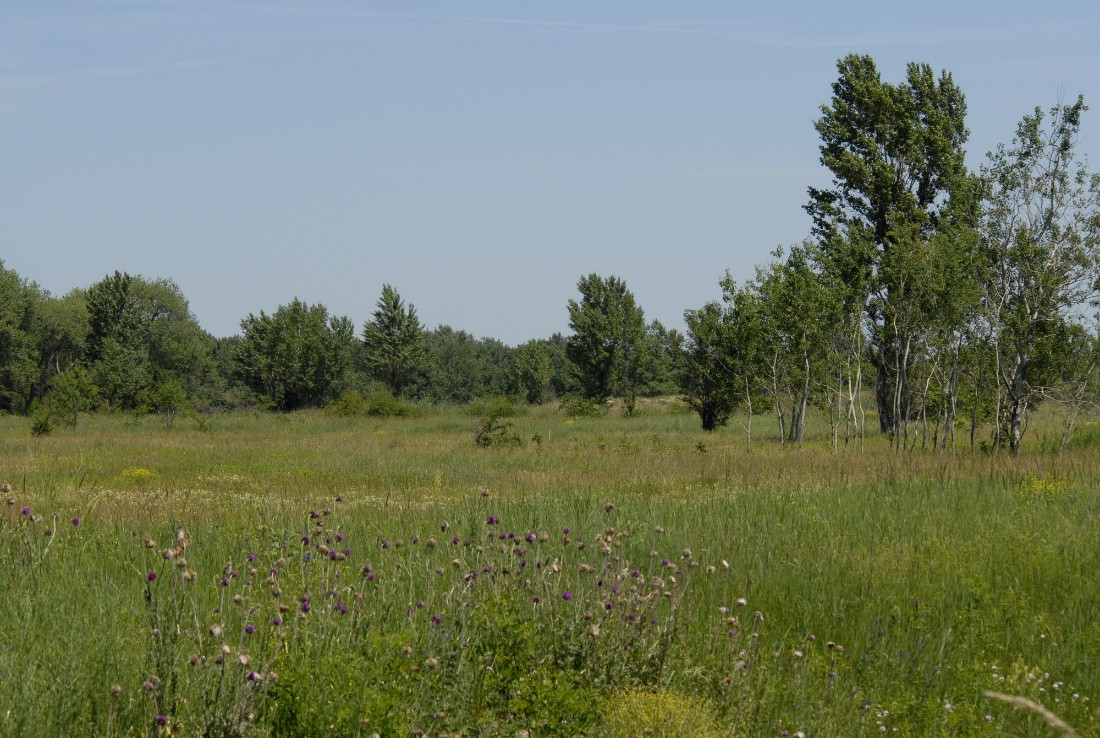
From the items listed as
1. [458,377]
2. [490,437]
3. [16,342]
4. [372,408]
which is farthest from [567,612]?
[458,377]

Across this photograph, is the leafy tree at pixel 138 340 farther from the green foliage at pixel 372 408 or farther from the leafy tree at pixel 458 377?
the leafy tree at pixel 458 377

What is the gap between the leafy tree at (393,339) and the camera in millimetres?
74250

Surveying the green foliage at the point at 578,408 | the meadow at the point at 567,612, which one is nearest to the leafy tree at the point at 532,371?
the green foliage at the point at 578,408

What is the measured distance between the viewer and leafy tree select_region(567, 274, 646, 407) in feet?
229

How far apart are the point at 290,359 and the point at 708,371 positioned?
3864 centimetres

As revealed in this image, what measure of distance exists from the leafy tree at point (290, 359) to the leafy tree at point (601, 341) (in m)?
17.8

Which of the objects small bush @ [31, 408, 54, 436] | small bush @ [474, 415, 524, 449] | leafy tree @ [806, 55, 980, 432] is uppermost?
leafy tree @ [806, 55, 980, 432]

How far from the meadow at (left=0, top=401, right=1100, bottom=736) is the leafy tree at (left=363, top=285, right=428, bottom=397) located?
60387 mm

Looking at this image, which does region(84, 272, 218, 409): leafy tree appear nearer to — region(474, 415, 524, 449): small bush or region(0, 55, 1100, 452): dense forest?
region(0, 55, 1100, 452): dense forest

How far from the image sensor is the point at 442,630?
4855 mm

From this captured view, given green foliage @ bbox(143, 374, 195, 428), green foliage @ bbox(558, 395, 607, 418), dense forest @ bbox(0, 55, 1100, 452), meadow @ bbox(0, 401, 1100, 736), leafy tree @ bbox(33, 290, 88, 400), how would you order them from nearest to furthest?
meadow @ bbox(0, 401, 1100, 736)
dense forest @ bbox(0, 55, 1100, 452)
green foliage @ bbox(143, 374, 195, 428)
green foliage @ bbox(558, 395, 607, 418)
leafy tree @ bbox(33, 290, 88, 400)

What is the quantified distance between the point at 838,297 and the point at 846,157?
8.39m

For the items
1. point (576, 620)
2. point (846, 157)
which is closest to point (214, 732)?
point (576, 620)

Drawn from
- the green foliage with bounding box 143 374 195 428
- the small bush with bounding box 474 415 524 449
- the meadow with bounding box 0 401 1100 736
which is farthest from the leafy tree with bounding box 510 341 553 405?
the meadow with bounding box 0 401 1100 736
